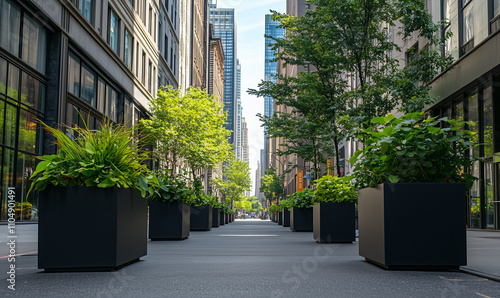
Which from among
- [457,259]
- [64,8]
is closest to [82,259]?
[457,259]

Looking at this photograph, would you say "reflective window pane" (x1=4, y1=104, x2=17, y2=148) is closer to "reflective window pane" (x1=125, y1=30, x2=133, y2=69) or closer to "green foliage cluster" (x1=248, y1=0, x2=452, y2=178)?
"green foliage cluster" (x1=248, y1=0, x2=452, y2=178)

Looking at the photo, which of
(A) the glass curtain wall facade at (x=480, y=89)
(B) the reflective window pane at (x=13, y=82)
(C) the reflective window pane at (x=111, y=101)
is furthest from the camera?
(C) the reflective window pane at (x=111, y=101)

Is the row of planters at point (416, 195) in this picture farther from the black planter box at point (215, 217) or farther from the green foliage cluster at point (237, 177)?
the green foliage cluster at point (237, 177)

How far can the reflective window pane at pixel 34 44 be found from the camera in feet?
58.1

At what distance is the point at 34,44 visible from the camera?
1869cm

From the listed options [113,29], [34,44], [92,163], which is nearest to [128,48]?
[113,29]

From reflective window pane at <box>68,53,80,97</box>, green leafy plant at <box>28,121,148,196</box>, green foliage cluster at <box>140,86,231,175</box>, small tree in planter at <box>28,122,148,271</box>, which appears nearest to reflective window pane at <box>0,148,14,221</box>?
reflective window pane at <box>68,53,80,97</box>

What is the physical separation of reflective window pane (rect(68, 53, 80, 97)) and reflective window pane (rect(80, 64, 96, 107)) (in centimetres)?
82

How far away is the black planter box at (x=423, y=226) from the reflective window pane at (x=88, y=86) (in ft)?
67.4

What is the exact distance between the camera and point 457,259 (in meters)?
6.50

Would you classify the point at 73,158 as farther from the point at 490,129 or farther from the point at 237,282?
the point at 490,129


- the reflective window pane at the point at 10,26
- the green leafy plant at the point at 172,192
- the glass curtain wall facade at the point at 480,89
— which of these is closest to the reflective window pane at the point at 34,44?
the reflective window pane at the point at 10,26

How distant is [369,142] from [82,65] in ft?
66.6

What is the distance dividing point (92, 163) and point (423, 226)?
4.21 metres
